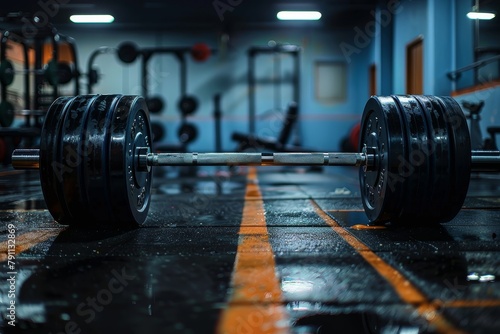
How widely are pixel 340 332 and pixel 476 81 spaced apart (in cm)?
631

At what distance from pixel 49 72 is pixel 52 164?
491 cm

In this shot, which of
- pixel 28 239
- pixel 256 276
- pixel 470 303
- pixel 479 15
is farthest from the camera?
pixel 479 15

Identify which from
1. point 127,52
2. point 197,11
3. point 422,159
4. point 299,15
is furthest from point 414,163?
point 197,11

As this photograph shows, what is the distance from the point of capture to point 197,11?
9953 mm

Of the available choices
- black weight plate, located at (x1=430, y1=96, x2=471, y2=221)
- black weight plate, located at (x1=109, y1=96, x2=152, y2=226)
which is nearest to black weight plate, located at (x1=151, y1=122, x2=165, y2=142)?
black weight plate, located at (x1=109, y1=96, x2=152, y2=226)

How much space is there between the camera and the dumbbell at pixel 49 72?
233 inches

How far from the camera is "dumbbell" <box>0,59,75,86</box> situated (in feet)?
19.4

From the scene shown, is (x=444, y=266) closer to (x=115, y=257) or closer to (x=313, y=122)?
(x=115, y=257)

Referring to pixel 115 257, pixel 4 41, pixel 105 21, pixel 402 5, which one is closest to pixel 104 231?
pixel 115 257

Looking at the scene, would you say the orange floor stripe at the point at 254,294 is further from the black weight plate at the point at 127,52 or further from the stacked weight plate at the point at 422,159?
the black weight plate at the point at 127,52

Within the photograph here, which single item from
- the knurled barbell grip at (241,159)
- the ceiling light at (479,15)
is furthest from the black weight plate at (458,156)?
the ceiling light at (479,15)

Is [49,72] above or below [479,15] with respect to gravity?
below

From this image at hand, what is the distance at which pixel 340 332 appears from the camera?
1.07 m

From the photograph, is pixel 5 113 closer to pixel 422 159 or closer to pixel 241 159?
pixel 241 159
